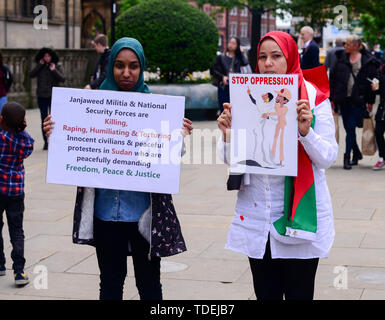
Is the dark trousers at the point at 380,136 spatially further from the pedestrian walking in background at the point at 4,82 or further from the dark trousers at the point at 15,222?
the dark trousers at the point at 15,222

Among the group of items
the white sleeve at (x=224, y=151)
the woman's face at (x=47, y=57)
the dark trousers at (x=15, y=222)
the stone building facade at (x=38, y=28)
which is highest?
the stone building facade at (x=38, y=28)

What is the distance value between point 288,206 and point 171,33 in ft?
45.9

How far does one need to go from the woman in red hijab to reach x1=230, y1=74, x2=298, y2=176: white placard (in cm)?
5

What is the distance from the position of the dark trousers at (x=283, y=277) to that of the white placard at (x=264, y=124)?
0.39 m

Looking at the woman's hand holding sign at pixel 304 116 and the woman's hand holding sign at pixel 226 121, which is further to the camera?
the woman's hand holding sign at pixel 226 121

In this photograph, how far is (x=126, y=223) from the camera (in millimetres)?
3996

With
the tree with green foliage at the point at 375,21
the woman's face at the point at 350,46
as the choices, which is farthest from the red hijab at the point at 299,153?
the tree with green foliage at the point at 375,21

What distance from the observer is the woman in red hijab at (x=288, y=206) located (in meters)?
3.63

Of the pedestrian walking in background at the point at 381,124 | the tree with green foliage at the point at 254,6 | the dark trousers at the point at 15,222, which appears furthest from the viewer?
the tree with green foliage at the point at 254,6

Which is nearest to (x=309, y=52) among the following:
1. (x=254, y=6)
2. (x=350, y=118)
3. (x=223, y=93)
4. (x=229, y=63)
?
(x=229, y=63)

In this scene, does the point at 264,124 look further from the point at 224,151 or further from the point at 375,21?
the point at 375,21

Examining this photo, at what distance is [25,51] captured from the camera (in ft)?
69.1

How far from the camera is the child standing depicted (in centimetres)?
562

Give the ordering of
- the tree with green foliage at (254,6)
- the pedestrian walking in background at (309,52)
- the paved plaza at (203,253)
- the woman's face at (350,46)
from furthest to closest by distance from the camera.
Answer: the tree with green foliage at (254,6), the pedestrian walking in background at (309,52), the woman's face at (350,46), the paved plaza at (203,253)
